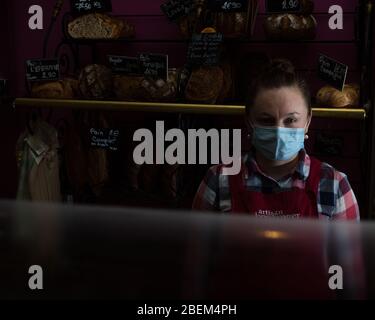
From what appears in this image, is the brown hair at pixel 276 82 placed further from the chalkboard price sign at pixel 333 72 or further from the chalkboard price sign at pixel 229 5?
the chalkboard price sign at pixel 229 5

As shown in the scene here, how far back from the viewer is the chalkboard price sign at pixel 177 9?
205 cm

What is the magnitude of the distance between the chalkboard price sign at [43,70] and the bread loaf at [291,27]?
91 cm

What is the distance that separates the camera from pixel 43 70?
2160 mm

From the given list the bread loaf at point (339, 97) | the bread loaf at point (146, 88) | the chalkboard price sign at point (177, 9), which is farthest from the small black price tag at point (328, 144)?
the chalkboard price sign at point (177, 9)

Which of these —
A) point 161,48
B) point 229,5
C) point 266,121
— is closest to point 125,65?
point 161,48

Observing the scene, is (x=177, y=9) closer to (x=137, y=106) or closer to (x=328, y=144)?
(x=137, y=106)

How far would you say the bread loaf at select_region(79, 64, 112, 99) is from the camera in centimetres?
209

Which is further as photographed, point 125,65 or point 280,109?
point 125,65

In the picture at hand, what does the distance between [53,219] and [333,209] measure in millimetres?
899

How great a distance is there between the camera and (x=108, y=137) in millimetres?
2088

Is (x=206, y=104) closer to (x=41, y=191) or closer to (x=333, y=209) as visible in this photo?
(x=41, y=191)

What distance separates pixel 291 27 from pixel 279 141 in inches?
37.0
